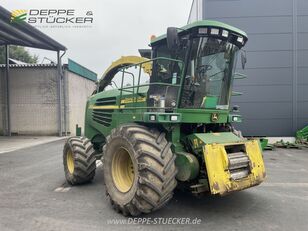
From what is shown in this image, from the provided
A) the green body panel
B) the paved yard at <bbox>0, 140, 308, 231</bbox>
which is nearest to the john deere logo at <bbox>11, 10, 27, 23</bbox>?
the paved yard at <bbox>0, 140, 308, 231</bbox>

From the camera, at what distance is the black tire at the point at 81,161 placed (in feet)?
20.7

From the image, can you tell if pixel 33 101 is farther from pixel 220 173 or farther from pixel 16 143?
pixel 220 173

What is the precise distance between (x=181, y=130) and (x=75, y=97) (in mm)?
17791

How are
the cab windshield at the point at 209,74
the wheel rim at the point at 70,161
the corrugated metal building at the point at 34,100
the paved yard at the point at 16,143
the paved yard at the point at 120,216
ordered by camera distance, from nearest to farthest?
the paved yard at the point at 120,216 → the cab windshield at the point at 209,74 → the wheel rim at the point at 70,161 → the paved yard at the point at 16,143 → the corrugated metal building at the point at 34,100

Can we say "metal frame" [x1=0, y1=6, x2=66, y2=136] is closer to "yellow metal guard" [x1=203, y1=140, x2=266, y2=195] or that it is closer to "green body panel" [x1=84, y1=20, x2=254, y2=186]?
"green body panel" [x1=84, y1=20, x2=254, y2=186]

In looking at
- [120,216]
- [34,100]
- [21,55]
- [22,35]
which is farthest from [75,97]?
[21,55]

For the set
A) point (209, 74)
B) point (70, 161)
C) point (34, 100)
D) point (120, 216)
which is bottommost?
point (120, 216)

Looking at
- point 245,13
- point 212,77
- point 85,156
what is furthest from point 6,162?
point 245,13

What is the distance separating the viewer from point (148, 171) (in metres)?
4.19

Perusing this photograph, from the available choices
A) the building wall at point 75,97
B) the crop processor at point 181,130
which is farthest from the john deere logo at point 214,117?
the building wall at point 75,97

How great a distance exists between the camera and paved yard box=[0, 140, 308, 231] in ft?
14.3

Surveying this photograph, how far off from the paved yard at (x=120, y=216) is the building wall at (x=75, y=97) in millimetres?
13105

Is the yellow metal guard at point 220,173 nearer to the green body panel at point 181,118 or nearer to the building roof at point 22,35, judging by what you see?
the green body panel at point 181,118

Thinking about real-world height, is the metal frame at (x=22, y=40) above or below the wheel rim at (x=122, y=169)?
above
